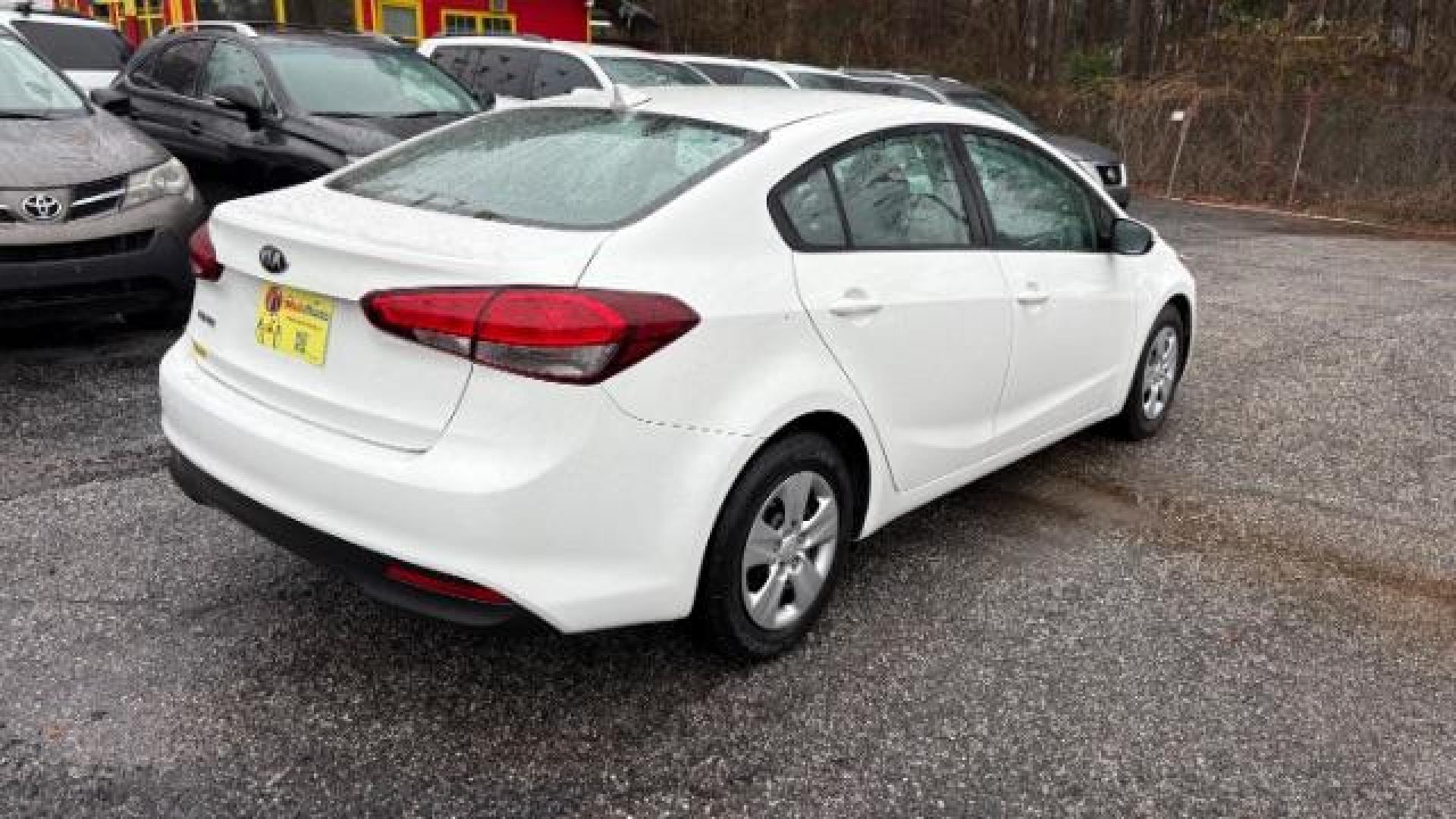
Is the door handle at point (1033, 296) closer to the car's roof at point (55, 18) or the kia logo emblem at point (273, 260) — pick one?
the kia logo emblem at point (273, 260)

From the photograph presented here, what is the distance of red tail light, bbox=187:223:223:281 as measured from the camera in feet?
9.60

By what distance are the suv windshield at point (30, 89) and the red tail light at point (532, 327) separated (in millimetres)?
4533

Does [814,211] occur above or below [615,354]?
above

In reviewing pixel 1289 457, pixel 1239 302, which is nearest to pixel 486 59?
pixel 1239 302

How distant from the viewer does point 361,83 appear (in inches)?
286

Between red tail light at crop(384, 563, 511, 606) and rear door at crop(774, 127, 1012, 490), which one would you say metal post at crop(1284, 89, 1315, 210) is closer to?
rear door at crop(774, 127, 1012, 490)

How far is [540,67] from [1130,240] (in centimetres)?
742

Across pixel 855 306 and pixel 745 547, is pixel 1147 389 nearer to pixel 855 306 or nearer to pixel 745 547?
pixel 855 306

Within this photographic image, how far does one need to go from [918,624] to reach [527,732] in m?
1.24

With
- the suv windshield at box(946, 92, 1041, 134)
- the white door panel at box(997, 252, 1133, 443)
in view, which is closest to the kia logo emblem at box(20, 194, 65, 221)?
the white door panel at box(997, 252, 1133, 443)

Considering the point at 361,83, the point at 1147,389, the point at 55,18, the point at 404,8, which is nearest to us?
the point at 1147,389

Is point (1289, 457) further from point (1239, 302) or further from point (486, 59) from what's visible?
point (486, 59)

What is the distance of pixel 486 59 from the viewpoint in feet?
35.6

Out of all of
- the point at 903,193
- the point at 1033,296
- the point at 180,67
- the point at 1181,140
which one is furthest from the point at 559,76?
the point at 1181,140
